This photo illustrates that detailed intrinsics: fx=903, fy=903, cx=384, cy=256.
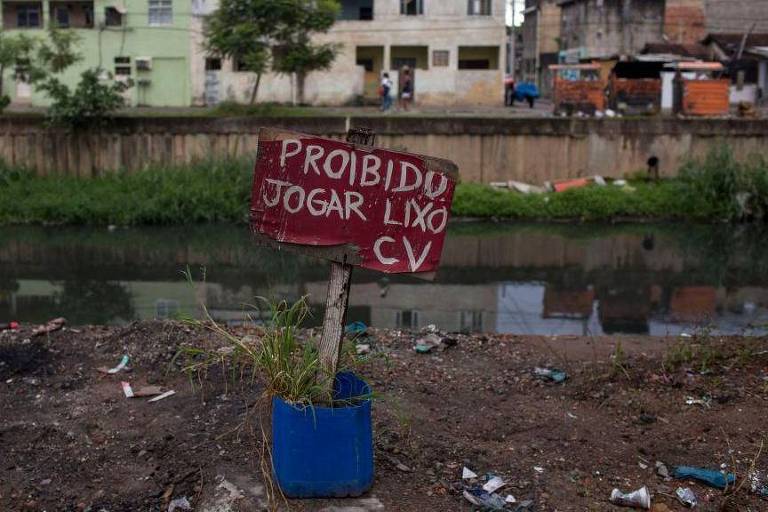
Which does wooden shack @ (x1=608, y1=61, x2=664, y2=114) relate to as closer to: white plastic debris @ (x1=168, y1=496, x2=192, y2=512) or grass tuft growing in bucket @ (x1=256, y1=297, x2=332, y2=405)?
grass tuft growing in bucket @ (x1=256, y1=297, x2=332, y2=405)

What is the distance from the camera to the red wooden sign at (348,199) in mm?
4391

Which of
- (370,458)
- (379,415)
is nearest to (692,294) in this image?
(379,415)

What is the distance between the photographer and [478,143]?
19672mm

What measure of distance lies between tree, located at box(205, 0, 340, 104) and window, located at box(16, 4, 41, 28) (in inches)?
680

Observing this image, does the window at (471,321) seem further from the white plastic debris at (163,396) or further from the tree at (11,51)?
the tree at (11,51)

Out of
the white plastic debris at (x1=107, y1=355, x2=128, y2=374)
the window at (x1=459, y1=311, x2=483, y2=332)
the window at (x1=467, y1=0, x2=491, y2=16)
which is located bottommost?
the window at (x1=459, y1=311, x2=483, y2=332)

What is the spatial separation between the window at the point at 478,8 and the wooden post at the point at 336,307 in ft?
116

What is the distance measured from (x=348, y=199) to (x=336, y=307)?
1.75ft

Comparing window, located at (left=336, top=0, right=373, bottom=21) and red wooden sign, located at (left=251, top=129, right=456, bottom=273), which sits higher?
window, located at (left=336, top=0, right=373, bottom=21)

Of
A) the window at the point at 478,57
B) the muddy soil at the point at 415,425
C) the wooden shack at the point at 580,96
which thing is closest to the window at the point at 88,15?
the window at the point at 478,57

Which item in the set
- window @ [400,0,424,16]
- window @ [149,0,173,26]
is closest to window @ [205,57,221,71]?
window @ [149,0,173,26]

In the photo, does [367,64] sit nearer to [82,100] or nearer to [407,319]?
[82,100]

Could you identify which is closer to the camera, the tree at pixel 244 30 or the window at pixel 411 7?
the tree at pixel 244 30

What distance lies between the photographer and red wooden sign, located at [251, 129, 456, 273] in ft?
14.4
